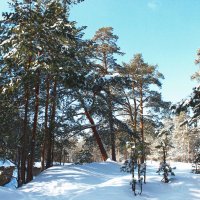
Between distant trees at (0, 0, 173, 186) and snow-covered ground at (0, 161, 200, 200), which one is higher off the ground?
distant trees at (0, 0, 173, 186)

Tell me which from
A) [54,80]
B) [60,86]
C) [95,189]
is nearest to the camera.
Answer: [95,189]

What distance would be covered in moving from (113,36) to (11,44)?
1540 cm

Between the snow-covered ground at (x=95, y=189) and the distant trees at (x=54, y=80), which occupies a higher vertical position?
the distant trees at (x=54, y=80)

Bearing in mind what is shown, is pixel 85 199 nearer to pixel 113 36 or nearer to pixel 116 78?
pixel 116 78

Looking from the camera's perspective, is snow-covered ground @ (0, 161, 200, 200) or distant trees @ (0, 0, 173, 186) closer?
snow-covered ground @ (0, 161, 200, 200)

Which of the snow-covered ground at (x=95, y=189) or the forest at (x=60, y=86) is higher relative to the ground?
Result: the forest at (x=60, y=86)

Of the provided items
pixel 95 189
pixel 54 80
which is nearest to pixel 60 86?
pixel 54 80

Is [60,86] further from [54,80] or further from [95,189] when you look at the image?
[95,189]

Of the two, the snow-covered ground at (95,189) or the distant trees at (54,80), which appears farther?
the distant trees at (54,80)

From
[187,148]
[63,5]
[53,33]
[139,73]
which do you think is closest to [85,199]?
[53,33]

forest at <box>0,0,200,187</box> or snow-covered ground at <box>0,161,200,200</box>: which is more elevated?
forest at <box>0,0,200,187</box>

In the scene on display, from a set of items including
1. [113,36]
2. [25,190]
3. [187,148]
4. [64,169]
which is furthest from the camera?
[187,148]

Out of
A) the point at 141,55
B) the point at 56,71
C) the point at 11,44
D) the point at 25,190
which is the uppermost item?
the point at 141,55

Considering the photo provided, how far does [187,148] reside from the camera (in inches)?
2136
